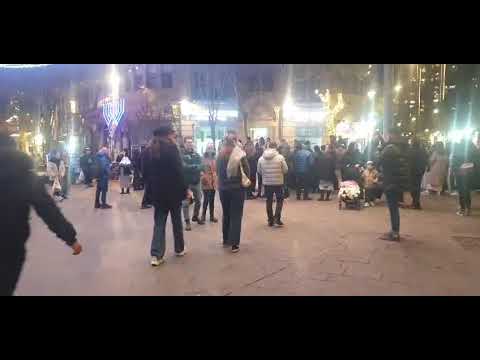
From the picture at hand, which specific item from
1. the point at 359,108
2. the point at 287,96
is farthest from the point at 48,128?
the point at 359,108

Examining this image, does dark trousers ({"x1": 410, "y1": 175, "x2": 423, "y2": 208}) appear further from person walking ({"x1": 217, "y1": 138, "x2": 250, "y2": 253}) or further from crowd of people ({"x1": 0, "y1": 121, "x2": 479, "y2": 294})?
person walking ({"x1": 217, "y1": 138, "x2": 250, "y2": 253})

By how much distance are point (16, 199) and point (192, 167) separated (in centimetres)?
587

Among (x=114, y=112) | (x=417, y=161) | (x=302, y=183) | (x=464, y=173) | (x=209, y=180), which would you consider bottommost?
(x=302, y=183)

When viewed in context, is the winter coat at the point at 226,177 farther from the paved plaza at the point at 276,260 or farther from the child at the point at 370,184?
the child at the point at 370,184

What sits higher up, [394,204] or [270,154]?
[270,154]

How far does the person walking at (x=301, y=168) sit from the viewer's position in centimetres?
1301

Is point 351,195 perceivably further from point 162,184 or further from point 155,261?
point 155,261

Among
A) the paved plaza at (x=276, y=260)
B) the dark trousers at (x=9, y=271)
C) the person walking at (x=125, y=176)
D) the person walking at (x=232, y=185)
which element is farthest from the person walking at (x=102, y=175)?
the dark trousers at (x=9, y=271)

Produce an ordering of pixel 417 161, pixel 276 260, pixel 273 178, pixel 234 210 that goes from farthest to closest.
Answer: pixel 417 161, pixel 273 178, pixel 234 210, pixel 276 260

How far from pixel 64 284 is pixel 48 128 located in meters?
24.8

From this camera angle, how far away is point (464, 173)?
964 cm

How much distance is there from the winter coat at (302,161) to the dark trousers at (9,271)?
10.7 meters

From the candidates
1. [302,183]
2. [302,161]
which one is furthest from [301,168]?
[302,183]
